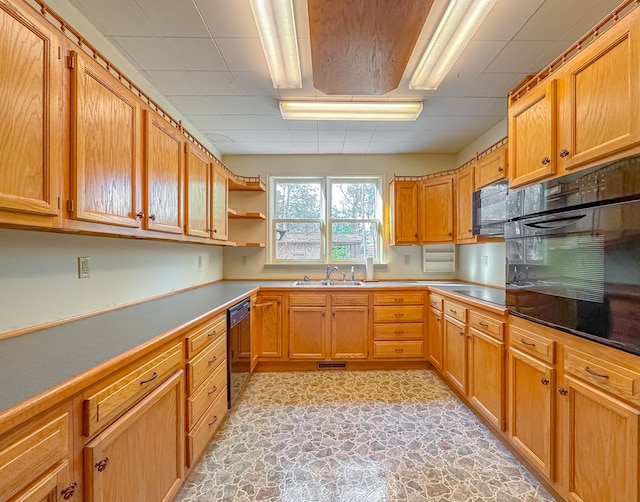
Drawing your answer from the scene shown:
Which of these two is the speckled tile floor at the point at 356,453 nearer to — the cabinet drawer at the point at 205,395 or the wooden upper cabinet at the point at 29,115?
the cabinet drawer at the point at 205,395

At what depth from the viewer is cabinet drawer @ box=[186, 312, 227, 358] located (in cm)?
152

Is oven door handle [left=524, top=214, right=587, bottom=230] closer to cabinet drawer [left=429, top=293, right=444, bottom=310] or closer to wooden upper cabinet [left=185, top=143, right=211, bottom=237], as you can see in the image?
cabinet drawer [left=429, top=293, right=444, bottom=310]

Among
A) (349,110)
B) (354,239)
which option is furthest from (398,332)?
(349,110)

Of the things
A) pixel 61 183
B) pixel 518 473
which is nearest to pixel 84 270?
pixel 61 183

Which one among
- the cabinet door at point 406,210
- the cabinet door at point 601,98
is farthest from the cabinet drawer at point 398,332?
the cabinet door at point 601,98

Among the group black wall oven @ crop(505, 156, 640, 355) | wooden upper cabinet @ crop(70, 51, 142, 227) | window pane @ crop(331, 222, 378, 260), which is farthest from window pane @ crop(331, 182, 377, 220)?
wooden upper cabinet @ crop(70, 51, 142, 227)

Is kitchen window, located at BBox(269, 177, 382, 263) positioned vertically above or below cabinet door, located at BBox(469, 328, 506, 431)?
above

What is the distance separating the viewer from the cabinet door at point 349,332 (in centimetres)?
304

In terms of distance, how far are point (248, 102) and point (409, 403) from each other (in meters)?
2.90

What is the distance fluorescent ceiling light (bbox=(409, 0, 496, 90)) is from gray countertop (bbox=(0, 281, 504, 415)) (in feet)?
7.06

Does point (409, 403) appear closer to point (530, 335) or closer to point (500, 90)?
point (530, 335)

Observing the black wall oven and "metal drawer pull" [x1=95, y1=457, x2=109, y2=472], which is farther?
the black wall oven

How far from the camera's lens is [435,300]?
2883 millimetres

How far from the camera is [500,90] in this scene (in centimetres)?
234
